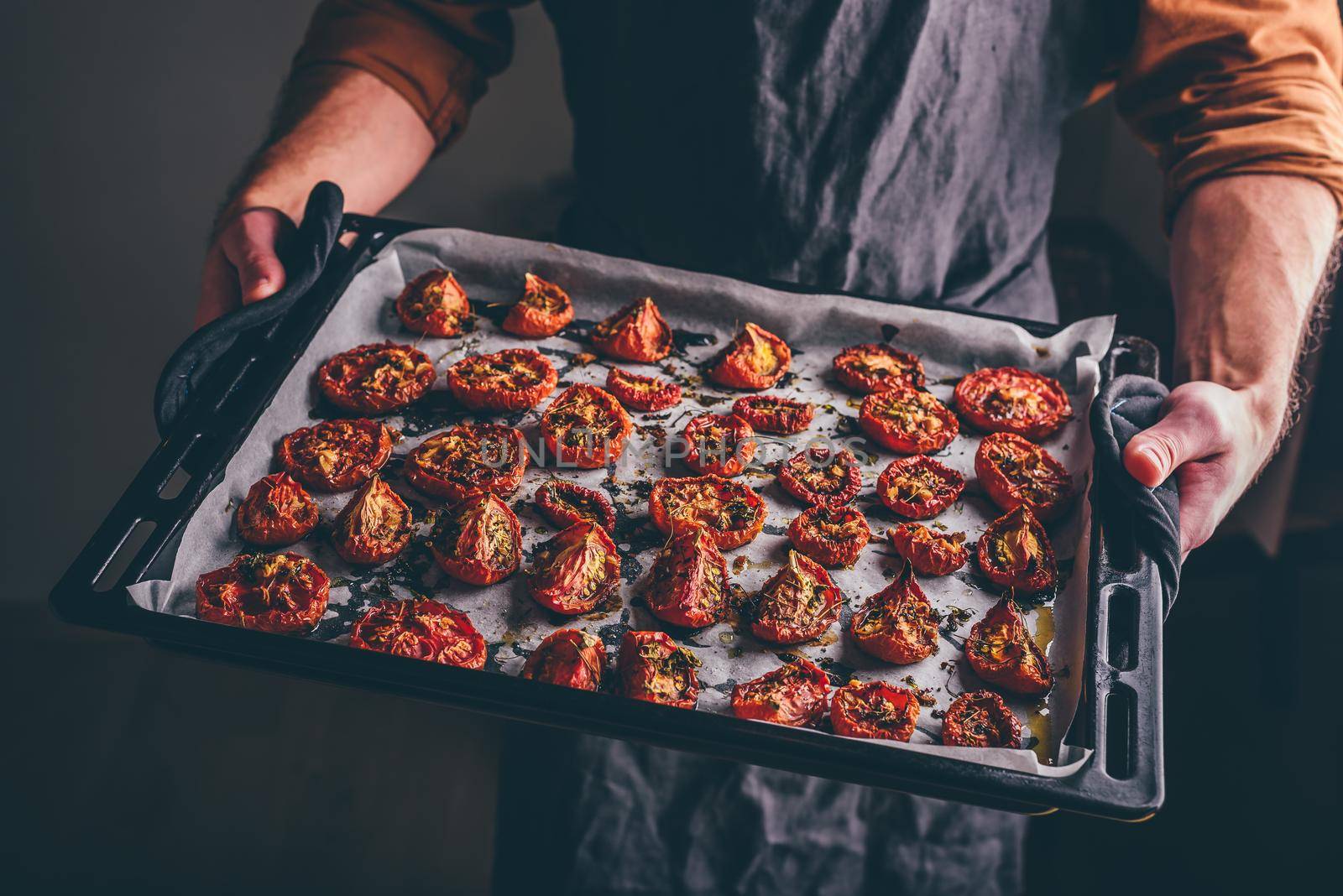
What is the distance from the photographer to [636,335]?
1986 mm

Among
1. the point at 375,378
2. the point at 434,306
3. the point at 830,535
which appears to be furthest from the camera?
the point at 434,306

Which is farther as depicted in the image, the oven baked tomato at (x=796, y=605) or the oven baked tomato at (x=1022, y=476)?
the oven baked tomato at (x=1022, y=476)

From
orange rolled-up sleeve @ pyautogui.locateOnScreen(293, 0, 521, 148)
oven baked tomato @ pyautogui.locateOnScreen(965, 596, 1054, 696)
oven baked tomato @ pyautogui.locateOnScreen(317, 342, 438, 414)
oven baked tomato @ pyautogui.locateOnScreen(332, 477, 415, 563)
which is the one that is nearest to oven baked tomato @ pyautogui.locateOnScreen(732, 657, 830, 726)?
oven baked tomato @ pyautogui.locateOnScreen(965, 596, 1054, 696)

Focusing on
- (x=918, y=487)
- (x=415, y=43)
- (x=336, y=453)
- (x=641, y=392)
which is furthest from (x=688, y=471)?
(x=415, y=43)

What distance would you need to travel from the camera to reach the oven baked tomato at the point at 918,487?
1747 millimetres

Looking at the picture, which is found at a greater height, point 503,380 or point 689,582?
point 503,380

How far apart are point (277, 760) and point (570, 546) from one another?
2627 mm

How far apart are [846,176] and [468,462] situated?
991mm

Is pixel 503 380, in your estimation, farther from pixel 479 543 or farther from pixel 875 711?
pixel 875 711

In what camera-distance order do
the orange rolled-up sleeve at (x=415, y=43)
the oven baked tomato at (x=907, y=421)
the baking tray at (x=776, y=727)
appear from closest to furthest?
the baking tray at (x=776, y=727) < the oven baked tomato at (x=907, y=421) < the orange rolled-up sleeve at (x=415, y=43)

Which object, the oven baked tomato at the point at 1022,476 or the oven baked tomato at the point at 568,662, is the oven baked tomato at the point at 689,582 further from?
the oven baked tomato at the point at 1022,476

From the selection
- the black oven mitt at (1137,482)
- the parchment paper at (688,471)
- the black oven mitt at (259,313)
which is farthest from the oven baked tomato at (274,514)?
the black oven mitt at (1137,482)

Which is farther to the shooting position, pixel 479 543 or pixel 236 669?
pixel 236 669

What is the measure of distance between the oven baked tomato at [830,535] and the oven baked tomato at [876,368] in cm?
34
